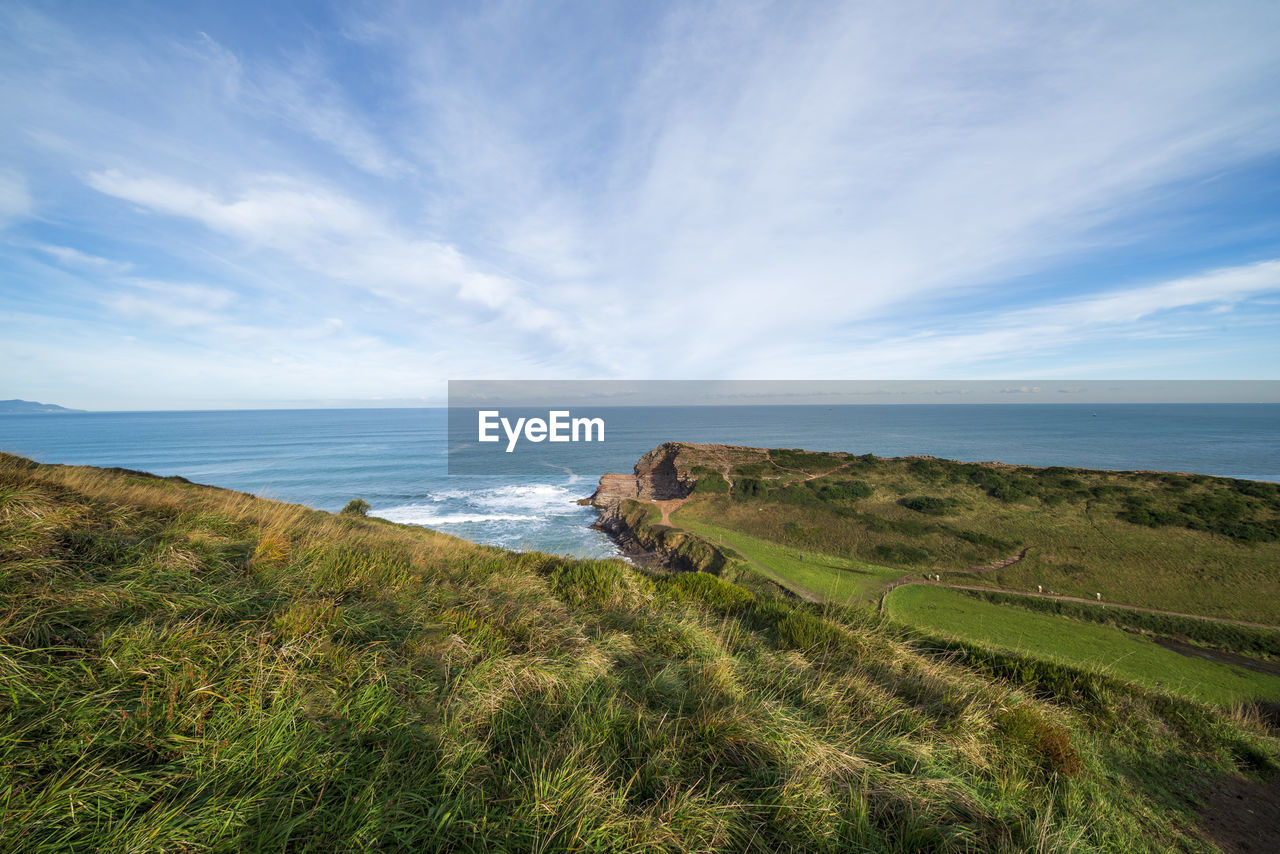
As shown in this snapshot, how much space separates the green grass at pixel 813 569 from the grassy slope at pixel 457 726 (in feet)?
57.5

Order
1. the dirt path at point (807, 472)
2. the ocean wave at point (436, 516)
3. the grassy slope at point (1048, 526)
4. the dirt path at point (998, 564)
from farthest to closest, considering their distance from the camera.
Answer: the dirt path at point (807, 472) < the ocean wave at point (436, 516) < the dirt path at point (998, 564) < the grassy slope at point (1048, 526)

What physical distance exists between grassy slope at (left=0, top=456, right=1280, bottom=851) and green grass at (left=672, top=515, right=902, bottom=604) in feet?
57.5

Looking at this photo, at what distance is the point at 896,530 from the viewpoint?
3256cm

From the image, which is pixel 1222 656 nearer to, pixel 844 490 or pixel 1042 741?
pixel 844 490

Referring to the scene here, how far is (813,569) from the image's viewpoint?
26.5 metres

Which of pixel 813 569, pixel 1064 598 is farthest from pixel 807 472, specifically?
pixel 1064 598

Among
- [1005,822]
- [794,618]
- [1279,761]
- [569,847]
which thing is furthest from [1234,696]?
[569,847]

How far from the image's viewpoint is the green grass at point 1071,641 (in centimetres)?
1463

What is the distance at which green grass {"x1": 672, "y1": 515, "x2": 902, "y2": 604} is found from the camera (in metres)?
23.0

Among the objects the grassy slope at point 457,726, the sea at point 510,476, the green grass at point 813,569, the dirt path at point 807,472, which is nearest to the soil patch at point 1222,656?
the green grass at point 813,569

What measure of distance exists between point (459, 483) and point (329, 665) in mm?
57473

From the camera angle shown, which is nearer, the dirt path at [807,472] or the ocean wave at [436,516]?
the ocean wave at [436,516]

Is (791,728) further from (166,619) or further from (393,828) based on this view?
(166,619)

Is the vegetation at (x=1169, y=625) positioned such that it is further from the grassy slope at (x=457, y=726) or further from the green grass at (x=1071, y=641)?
the grassy slope at (x=457, y=726)
